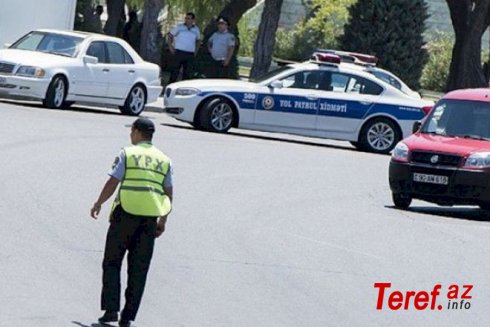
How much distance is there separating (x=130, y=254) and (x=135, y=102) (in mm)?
19469

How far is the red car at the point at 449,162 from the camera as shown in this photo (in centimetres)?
1986

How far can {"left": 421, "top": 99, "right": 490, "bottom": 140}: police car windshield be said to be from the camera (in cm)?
2094

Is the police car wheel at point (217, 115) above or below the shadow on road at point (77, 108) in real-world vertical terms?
above

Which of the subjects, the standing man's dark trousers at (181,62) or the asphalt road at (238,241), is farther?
the standing man's dark trousers at (181,62)

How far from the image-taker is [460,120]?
833 inches

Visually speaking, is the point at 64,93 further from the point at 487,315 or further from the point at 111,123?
the point at 487,315

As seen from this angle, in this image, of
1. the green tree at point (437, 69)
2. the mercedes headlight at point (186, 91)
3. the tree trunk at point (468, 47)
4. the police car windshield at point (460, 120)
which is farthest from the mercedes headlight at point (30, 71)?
the green tree at point (437, 69)

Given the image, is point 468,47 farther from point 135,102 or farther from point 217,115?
point 217,115

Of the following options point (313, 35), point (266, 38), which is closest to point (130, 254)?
point (266, 38)

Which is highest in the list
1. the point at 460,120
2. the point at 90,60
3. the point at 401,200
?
the point at 460,120

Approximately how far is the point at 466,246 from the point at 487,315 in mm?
4126

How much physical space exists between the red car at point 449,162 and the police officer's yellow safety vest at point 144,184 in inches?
371

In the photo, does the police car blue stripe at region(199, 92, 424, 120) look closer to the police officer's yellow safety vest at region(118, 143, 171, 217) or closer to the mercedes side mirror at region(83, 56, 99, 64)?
the mercedes side mirror at region(83, 56, 99, 64)

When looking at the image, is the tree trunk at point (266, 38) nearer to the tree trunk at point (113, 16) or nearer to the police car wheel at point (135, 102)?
the tree trunk at point (113, 16)
